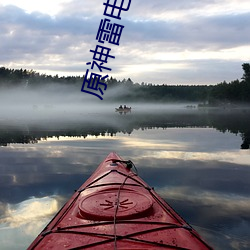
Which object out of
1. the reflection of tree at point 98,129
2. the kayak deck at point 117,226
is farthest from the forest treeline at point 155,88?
the kayak deck at point 117,226

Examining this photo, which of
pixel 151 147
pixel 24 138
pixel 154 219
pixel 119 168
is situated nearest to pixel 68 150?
pixel 151 147

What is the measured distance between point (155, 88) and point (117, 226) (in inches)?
7003

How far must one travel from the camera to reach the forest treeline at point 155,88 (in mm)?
100188

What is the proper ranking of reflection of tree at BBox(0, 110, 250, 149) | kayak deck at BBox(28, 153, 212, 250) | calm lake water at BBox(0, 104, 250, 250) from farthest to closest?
reflection of tree at BBox(0, 110, 250, 149) < calm lake water at BBox(0, 104, 250, 250) < kayak deck at BBox(28, 153, 212, 250)

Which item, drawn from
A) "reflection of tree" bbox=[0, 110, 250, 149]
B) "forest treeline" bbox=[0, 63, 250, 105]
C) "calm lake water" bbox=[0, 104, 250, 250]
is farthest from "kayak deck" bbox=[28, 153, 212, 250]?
→ "forest treeline" bbox=[0, 63, 250, 105]

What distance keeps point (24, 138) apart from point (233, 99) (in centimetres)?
8977

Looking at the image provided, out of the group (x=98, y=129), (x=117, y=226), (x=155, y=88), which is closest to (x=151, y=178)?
(x=117, y=226)

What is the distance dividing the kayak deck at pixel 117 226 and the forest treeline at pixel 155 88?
98467 millimetres

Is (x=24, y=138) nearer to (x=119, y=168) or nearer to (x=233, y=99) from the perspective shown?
(x=119, y=168)

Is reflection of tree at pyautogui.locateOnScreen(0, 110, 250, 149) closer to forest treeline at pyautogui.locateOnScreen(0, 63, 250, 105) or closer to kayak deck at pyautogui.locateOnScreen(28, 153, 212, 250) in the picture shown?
kayak deck at pyautogui.locateOnScreen(28, 153, 212, 250)

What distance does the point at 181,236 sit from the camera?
444 cm

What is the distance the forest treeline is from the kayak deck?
9847 cm

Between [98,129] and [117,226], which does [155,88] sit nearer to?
[98,129]

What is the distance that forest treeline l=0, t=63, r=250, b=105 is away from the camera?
100188mm
